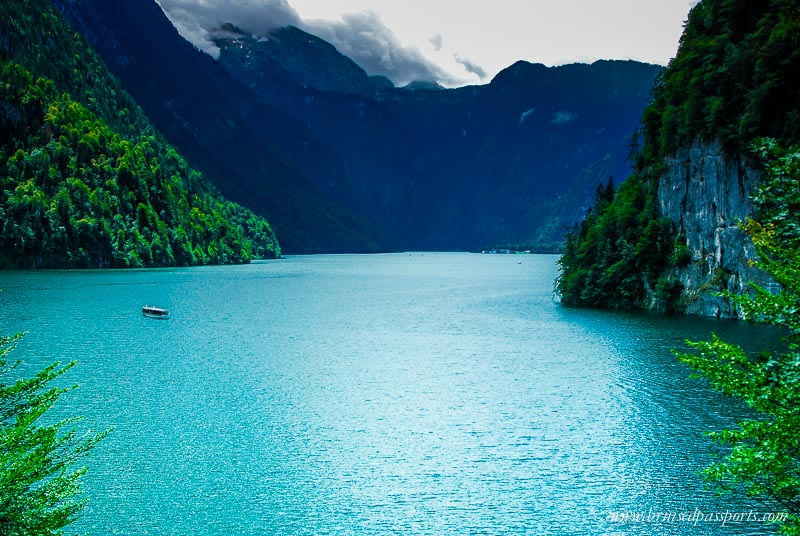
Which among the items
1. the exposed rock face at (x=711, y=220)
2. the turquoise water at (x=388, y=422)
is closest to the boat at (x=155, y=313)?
the turquoise water at (x=388, y=422)

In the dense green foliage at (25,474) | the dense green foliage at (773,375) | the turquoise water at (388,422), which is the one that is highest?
the dense green foliage at (773,375)

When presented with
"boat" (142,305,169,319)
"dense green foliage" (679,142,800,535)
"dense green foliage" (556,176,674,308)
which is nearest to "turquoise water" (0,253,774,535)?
"boat" (142,305,169,319)

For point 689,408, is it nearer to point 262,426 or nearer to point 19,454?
point 262,426

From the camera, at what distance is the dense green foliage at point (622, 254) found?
244ft

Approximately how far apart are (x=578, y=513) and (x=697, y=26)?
71.8 m

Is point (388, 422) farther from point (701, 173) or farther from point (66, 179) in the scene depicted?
point (66, 179)

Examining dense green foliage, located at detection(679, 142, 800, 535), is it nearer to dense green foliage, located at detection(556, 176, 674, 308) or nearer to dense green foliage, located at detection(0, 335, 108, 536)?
dense green foliage, located at detection(0, 335, 108, 536)

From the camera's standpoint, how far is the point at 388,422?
108 ft

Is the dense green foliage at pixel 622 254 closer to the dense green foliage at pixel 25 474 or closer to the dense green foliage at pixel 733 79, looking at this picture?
the dense green foliage at pixel 733 79

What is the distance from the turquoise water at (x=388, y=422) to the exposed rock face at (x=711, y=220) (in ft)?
13.0

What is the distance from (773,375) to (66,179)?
171049 millimetres

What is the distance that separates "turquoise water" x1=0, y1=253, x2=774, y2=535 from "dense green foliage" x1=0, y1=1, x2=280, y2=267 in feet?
262

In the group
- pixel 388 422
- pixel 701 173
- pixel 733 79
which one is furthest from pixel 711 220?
pixel 388 422

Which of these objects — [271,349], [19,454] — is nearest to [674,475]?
[19,454]
